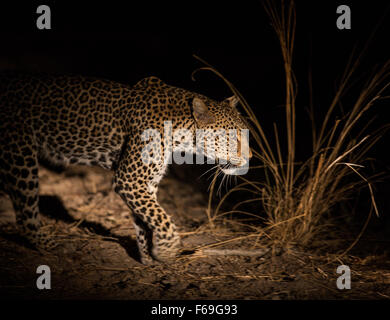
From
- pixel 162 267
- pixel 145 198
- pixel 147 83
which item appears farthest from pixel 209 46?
pixel 162 267

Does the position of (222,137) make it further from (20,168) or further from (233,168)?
(20,168)

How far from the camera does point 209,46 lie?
8.87m

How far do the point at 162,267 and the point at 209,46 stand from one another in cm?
592

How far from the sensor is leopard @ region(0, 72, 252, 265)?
3988 mm

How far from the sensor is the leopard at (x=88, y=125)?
13.1 ft

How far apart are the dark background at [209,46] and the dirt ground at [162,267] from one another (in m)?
2.12

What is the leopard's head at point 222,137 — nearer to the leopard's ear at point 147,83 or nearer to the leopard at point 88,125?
the leopard at point 88,125

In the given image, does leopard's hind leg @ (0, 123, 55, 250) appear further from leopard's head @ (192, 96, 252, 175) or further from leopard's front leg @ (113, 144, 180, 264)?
leopard's head @ (192, 96, 252, 175)

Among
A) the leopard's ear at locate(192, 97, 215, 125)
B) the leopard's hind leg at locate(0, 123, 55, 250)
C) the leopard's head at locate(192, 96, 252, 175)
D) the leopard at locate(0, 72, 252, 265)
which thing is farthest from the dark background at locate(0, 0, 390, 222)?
the leopard's hind leg at locate(0, 123, 55, 250)

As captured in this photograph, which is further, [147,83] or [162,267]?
[147,83]

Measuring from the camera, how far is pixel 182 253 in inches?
173

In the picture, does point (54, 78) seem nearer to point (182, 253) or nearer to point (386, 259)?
point (182, 253)

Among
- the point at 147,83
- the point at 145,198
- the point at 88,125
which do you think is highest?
the point at 147,83

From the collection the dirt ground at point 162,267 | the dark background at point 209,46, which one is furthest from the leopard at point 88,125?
the dark background at point 209,46
